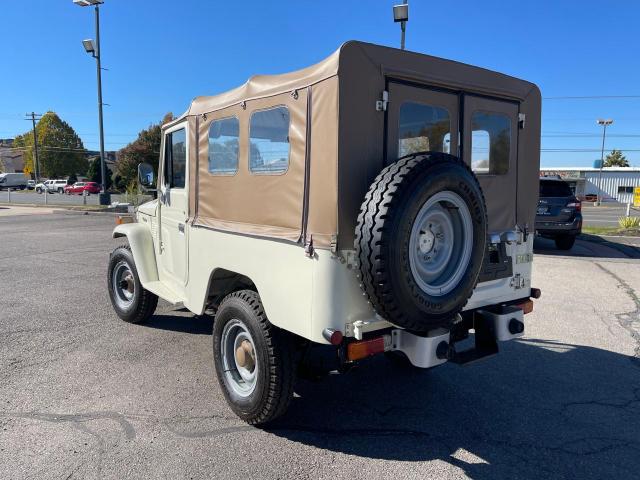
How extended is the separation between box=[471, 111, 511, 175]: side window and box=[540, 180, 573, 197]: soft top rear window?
30.7 feet

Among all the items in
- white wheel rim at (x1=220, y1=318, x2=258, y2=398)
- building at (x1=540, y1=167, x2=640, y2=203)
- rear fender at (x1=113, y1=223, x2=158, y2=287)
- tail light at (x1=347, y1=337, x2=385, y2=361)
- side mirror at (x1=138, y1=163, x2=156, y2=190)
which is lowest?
white wheel rim at (x1=220, y1=318, x2=258, y2=398)

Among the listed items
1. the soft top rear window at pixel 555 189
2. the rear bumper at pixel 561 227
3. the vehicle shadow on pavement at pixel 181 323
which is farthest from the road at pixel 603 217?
the vehicle shadow on pavement at pixel 181 323

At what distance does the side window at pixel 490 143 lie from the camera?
3623mm

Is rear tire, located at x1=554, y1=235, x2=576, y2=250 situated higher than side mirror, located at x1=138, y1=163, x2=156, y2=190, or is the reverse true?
side mirror, located at x1=138, y1=163, x2=156, y2=190

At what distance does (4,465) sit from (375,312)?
7.96 ft

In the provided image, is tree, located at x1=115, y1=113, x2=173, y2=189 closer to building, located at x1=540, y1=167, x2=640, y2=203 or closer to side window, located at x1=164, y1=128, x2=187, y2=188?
side window, located at x1=164, y1=128, x2=187, y2=188

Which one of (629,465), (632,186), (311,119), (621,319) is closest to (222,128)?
(311,119)

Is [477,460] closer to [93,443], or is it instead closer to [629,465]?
[629,465]

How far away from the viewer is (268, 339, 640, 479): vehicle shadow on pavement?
310 centimetres

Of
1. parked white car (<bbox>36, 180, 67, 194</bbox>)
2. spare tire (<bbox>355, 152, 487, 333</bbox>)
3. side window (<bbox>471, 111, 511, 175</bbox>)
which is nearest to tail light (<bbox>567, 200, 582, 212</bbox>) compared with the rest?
side window (<bbox>471, 111, 511, 175</bbox>)

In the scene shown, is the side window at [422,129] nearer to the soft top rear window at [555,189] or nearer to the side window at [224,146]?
the side window at [224,146]

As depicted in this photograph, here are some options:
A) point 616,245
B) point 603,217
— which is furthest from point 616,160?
point 616,245

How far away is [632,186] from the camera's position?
57.8 m

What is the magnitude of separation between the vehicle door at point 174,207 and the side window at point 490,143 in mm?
2462
